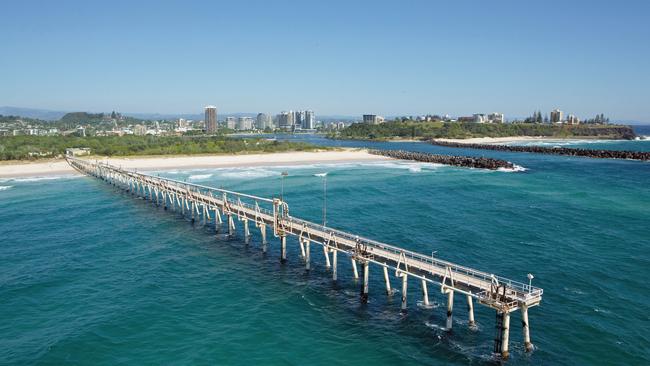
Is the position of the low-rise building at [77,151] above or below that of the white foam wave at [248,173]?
above

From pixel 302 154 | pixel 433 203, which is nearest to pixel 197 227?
pixel 433 203

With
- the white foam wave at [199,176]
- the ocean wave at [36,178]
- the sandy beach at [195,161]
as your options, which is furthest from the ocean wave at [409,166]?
the ocean wave at [36,178]

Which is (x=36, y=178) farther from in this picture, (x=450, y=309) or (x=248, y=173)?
(x=450, y=309)

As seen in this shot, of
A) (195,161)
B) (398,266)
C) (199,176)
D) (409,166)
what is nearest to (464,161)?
(409,166)

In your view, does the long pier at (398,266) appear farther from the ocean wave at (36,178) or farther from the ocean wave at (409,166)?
the ocean wave at (409,166)

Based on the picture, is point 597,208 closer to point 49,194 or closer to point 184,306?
Result: point 184,306

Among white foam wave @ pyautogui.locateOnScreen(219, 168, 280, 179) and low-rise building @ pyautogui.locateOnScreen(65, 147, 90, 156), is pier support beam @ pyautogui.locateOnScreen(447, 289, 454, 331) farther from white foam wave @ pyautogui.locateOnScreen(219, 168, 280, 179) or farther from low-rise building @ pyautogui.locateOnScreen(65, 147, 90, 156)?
low-rise building @ pyautogui.locateOnScreen(65, 147, 90, 156)
